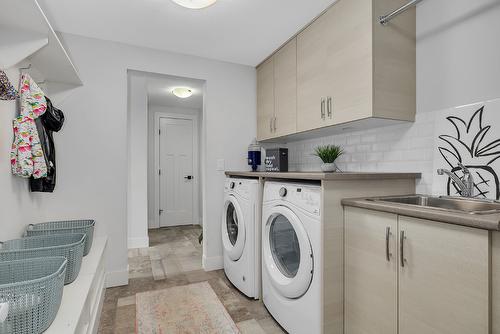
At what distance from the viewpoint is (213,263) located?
110 inches

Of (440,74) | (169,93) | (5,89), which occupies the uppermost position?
(169,93)

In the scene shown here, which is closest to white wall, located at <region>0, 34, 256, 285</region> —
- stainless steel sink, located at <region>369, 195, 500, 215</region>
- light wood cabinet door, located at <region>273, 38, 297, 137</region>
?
light wood cabinet door, located at <region>273, 38, 297, 137</region>

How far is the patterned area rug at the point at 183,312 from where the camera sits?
1.76m

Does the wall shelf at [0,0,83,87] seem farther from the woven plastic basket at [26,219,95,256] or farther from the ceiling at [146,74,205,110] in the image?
the ceiling at [146,74,205,110]

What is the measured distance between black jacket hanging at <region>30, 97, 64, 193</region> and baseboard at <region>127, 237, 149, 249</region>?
1.79m

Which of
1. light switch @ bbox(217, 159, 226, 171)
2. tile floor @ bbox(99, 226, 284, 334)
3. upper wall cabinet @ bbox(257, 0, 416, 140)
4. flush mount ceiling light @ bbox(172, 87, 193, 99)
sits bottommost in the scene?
tile floor @ bbox(99, 226, 284, 334)

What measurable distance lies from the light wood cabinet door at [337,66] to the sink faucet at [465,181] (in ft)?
1.84

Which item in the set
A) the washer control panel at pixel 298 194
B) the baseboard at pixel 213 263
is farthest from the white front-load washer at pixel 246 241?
the baseboard at pixel 213 263

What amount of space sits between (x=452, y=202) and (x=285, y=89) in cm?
157

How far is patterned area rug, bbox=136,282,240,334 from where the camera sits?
1.76 m

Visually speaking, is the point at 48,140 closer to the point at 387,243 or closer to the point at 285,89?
the point at 285,89

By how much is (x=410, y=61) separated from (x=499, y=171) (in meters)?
0.84

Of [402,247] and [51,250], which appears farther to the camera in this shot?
[51,250]

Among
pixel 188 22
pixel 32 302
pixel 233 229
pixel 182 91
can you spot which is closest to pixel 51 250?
pixel 32 302
